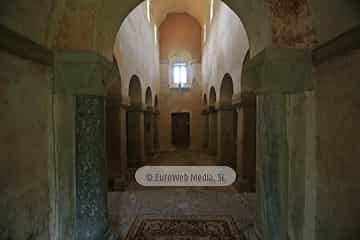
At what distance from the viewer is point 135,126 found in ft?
24.0

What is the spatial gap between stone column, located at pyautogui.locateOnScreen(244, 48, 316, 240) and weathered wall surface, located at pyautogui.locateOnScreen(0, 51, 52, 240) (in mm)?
2046

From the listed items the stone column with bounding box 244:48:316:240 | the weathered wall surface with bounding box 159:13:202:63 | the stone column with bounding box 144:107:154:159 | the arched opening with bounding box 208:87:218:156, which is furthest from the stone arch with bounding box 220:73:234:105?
the weathered wall surface with bounding box 159:13:202:63

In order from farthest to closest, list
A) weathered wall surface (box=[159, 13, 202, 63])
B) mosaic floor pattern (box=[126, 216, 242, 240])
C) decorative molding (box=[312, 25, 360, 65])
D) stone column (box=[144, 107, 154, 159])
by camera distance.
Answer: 1. weathered wall surface (box=[159, 13, 202, 63])
2. stone column (box=[144, 107, 154, 159])
3. mosaic floor pattern (box=[126, 216, 242, 240])
4. decorative molding (box=[312, 25, 360, 65])

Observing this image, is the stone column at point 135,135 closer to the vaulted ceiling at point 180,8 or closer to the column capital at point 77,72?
the column capital at point 77,72

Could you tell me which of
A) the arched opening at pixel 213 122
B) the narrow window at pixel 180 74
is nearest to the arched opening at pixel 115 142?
the arched opening at pixel 213 122

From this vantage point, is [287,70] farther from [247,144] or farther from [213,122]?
[213,122]

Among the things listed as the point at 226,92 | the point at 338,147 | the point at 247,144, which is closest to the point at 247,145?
the point at 247,144

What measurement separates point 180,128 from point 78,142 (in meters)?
12.8

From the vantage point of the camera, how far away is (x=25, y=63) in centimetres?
193

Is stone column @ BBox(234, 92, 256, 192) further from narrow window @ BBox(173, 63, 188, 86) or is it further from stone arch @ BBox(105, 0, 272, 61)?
narrow window @ BBox(173, 63, 188, 86)

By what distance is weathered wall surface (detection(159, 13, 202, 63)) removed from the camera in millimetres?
14070

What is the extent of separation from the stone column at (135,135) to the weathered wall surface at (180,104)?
21.7 ft

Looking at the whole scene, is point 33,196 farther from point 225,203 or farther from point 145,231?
point 225,203

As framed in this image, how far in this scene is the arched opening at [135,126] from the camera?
23.9ft
